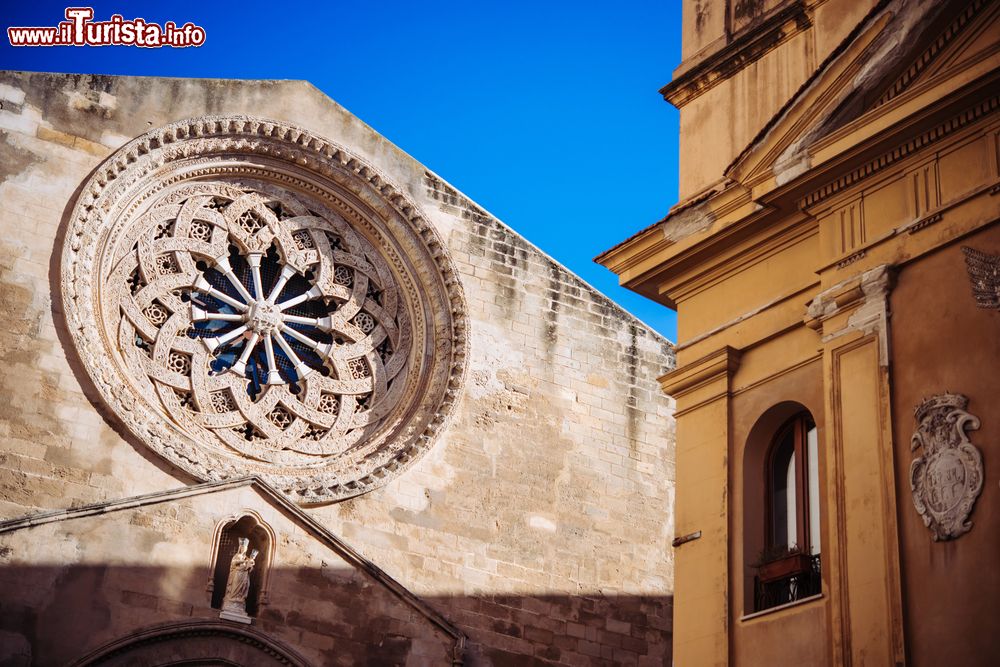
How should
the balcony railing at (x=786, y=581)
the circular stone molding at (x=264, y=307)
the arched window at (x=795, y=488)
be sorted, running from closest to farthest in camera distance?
the balcony railing at (x=786, y=581) → the arched window at (x=795, y=488) → the circular stone molding at (x=264, y=307)

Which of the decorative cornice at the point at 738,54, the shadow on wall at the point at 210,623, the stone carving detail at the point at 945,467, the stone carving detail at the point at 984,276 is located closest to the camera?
the stone carving detail at the point at 945,467

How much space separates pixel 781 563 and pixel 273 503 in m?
5.43

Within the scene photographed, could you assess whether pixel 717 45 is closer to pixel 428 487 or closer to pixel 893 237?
pixel 893 237

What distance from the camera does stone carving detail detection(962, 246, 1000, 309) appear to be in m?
9.56

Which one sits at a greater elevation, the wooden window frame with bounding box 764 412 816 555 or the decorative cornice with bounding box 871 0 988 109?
the decorative cornice with bounding box 871 0 988 109

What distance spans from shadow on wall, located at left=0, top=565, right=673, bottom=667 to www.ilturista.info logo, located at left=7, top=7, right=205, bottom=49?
283 inches

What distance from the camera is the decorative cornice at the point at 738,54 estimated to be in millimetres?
12562

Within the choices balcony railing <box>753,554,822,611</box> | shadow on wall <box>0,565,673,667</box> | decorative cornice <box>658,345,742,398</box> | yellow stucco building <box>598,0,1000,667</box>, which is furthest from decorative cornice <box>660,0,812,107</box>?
shadow on wall <box>0,565,673,667</box>

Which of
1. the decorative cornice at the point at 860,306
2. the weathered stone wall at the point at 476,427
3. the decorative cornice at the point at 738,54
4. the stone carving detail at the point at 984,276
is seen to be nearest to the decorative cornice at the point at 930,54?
the decorative cornice at the point at 860,306

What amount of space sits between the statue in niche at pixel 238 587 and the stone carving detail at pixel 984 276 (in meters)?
7.05

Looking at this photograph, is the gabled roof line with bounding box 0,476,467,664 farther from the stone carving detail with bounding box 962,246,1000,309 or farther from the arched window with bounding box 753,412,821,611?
the stone carving detail with bounding box 962,246,1000,309

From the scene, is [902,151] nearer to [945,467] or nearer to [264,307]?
[945,467]

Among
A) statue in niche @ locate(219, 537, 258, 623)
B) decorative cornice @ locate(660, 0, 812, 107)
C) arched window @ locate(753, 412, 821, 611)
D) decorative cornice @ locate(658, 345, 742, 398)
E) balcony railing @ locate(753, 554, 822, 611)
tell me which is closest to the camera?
balcony railing @ locate(753, 554, 822, 611)

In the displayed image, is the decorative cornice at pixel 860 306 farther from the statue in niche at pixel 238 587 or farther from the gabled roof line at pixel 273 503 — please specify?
the statue in niche at pixel 238 587
